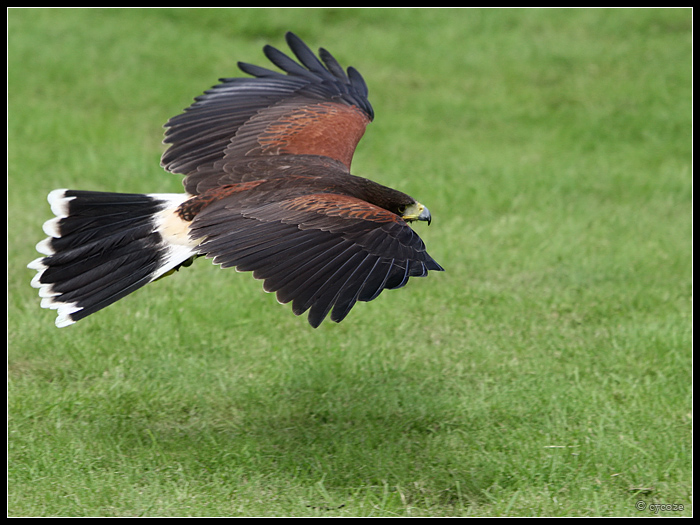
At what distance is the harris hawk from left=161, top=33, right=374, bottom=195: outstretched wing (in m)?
0.01

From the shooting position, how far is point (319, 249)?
178 inches

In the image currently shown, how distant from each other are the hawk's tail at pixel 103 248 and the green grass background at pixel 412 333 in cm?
92

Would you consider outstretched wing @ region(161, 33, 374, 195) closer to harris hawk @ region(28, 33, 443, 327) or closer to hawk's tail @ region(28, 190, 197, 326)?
harris hawk @ region(28, 33, 443, 327)

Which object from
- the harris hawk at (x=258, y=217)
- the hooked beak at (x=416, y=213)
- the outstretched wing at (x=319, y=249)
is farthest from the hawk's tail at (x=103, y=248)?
the hooked beak at (x=416, y=213)

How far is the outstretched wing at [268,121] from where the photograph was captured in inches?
239

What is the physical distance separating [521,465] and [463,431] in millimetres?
496

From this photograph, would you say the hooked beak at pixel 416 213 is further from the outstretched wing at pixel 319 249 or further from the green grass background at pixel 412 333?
the green grass background at pixel 412 333

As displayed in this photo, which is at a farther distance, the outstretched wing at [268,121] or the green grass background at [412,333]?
the outstretched wing at [268,121]

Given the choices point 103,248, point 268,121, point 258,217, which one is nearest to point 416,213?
point 258,217

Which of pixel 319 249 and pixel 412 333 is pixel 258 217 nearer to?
pixel 319 249

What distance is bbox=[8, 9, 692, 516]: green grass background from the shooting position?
493cm

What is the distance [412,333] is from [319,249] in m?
2.04

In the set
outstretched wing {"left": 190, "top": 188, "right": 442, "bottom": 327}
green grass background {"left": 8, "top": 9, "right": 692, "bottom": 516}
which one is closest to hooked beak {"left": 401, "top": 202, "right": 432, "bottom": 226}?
outstretched wing {"left": 190, "top": 188, "right": 442, "bottom": 327}

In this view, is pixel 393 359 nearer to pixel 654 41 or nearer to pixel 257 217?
pixel 257 217
